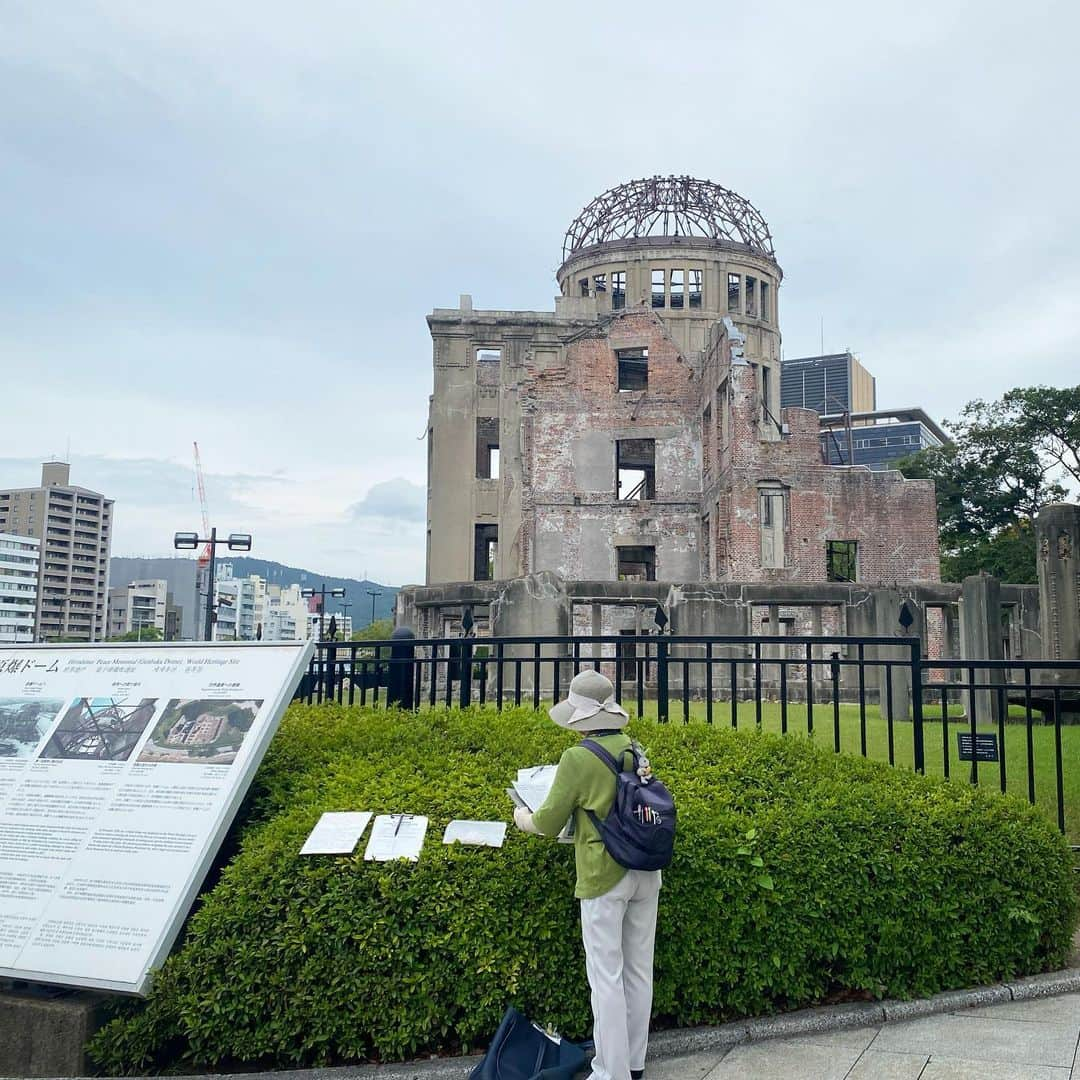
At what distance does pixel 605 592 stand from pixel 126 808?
14.5 metres

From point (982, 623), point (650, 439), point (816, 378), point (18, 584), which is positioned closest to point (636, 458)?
point (650, 439)

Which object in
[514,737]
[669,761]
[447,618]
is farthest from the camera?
[447,618]

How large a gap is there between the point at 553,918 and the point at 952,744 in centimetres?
947

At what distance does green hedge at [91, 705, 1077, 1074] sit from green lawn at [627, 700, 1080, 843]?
37.6 inches

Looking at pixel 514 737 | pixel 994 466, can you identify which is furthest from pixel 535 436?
pixel 514 737

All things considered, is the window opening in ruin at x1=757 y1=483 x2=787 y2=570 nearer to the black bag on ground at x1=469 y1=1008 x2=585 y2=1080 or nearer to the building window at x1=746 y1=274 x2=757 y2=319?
the building window at x1=746 y1=274 x2=757 y2=319

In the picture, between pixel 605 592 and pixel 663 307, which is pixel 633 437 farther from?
pixel 605 592

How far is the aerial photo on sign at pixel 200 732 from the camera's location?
17.7ft

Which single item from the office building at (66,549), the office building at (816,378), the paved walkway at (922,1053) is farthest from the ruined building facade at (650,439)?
the office building at (66,549)

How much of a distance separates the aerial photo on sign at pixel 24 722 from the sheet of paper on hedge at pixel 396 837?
2272 mm

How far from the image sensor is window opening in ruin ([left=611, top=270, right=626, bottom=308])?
155 feet

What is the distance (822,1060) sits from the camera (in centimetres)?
446

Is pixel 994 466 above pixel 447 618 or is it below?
above

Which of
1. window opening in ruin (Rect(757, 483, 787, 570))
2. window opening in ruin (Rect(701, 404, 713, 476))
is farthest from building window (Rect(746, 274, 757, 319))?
window opening in ruin (Rect(757, 483, 787, 570))
